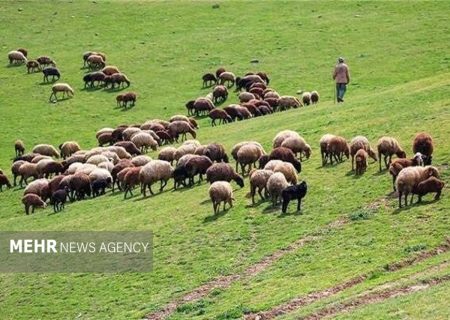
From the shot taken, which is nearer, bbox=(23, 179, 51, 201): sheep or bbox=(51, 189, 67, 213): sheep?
bbox=(51, 189, 67, 213): sheep

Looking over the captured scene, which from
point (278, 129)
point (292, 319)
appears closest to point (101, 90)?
point (278, 129)

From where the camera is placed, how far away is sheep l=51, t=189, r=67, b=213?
104 feet

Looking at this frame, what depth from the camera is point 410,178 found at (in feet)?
76.1

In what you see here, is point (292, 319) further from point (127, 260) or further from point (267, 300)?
point (127, 260)

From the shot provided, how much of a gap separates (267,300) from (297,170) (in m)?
9.49

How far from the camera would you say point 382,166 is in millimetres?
27688

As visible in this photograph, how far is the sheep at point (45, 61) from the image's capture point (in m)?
58.4

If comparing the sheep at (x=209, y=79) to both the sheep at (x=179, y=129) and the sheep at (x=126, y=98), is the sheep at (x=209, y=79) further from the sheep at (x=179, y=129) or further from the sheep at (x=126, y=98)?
the sheep at (x=179, y=129)

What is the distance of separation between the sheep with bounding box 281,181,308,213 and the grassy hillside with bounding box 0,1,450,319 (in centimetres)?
34

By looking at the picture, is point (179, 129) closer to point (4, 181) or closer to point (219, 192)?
point (4, 181)

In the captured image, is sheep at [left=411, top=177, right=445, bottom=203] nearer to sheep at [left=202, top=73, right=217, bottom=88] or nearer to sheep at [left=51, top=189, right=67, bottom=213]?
sheep at [left=51, top=189, right=67, bottom=213]

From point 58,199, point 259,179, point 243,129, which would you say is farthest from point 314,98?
point 259,179

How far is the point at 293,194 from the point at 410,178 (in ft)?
11.6

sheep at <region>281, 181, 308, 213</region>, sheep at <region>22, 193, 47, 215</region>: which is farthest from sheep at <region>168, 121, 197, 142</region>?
sheep at <region>281, 181, 308, 213</region>
